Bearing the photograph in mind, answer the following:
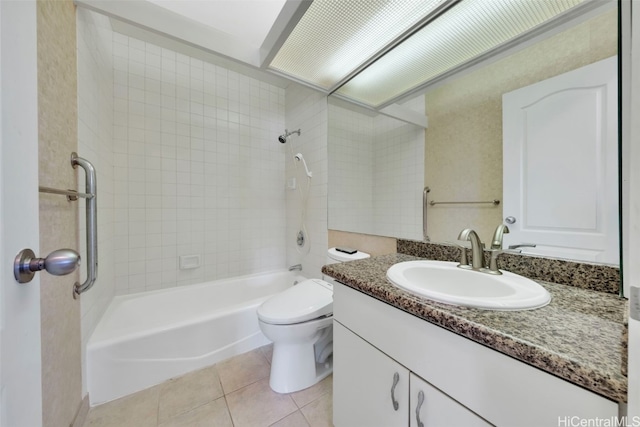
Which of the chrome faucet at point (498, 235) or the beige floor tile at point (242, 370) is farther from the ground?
the chrome faucet at point (498, 235)

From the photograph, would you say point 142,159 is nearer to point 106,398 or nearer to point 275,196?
point 275,196

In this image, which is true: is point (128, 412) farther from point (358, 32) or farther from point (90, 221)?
point (358, 32)

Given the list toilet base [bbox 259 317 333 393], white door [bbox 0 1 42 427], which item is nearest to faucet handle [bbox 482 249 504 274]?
toilet base [bbox 259 317 333 393]

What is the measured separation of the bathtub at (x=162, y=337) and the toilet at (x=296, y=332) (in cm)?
41

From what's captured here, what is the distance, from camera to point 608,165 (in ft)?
2.28

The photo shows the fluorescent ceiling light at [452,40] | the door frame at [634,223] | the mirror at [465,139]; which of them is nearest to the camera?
the door frame at [634,223]

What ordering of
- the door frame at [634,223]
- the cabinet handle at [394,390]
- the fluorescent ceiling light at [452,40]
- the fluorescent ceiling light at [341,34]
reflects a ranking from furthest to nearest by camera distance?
the fluorescent ceiling light at [341,34], the fluorescent ceiling light at [452,40], the cabinet handle at [394,390], the door frame at [634,223]

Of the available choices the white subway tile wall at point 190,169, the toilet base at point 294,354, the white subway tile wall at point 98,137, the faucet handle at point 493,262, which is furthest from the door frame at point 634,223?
the white subway tile wall at point 190,169

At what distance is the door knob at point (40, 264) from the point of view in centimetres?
35

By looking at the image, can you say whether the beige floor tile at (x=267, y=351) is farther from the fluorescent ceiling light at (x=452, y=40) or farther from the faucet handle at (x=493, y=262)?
the fluorescent ceiling light at (x=452, y=40)

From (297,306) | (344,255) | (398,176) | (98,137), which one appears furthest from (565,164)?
(98,137)

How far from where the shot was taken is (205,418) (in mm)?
1095

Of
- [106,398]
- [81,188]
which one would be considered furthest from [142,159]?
[106,398]

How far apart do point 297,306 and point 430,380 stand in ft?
2.62
